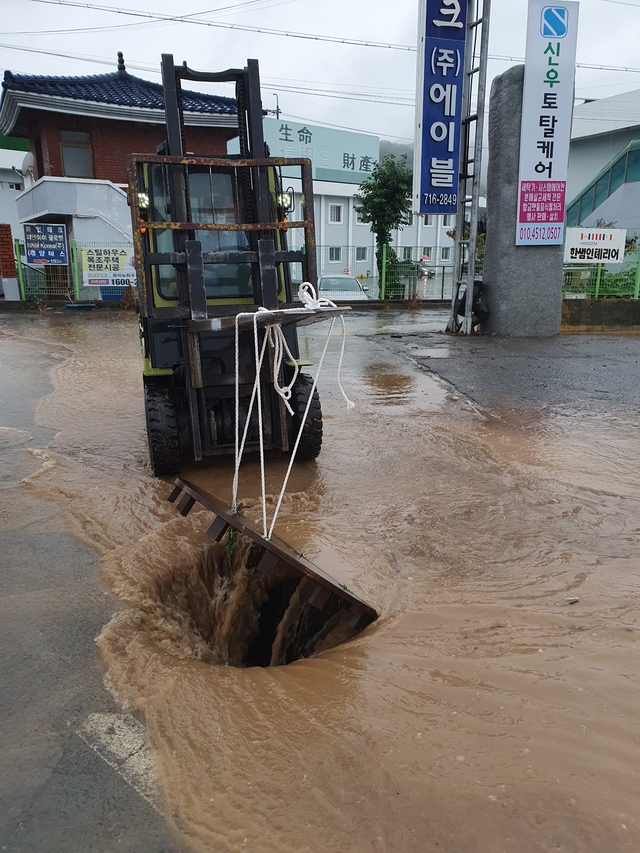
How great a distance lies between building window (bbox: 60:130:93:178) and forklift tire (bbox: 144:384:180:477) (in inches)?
715

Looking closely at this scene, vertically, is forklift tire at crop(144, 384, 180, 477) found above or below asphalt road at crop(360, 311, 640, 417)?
above

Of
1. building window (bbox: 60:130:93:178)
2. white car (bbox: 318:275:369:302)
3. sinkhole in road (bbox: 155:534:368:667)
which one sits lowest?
sinkhole in road (bbox: 155:534:368:667)

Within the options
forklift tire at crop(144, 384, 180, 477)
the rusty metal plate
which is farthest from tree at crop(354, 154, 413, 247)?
the rusty metal plate

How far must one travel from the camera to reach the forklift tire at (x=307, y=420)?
495 cm

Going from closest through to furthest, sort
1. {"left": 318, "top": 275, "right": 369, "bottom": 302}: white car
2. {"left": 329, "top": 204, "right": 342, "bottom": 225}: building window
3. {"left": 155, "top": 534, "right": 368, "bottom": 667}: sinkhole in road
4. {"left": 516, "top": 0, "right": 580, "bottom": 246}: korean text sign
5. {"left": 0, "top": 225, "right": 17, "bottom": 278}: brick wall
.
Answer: {"left": 155, "top": 534, "right": 368, "bottom": 667}: sinkhole in road, {"left": 516, "top": 0, "right": 580, "bottom": 246}: korean text sign, {"left": 0, "top": 225, "right": 17, "bottom": 278}: brick wall, {"left": 318, "top": 275, "right": 369, "bottom": 302}: white car, {"left": 329, "top": 204, "right": 342, "bottom": 225}: building window

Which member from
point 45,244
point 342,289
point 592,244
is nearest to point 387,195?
point 342,289

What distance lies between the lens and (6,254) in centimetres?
1858

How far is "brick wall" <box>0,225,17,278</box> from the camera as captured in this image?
18.5 m

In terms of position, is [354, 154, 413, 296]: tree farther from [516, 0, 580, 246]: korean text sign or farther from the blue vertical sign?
[516, 0, 580, 246]: korean text sign

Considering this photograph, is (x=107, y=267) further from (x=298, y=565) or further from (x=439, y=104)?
(x=298, y=565)

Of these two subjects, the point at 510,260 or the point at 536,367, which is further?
the point at 510,260

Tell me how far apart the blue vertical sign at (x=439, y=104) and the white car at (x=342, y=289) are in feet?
22.9

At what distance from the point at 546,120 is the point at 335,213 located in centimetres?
2308

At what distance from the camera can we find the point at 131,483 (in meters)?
4.89
